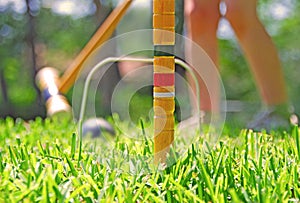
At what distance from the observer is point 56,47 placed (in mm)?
4320

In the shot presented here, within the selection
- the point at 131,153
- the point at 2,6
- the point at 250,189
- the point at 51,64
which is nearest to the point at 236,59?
the point at 51,64

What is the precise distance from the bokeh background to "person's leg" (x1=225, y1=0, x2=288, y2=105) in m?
1.79

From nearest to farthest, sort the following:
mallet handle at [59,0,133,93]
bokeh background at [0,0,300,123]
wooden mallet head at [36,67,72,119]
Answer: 1. mallet handle at [59,0,133,93]
2. wooden mallet head at [36,67,72,119]
3. bokeh background at [0,0,300,123]

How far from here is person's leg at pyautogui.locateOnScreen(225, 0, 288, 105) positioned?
6.78 ft

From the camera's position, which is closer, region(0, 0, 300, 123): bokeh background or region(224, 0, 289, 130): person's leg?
region(224, 0, 289, 130): person's leg

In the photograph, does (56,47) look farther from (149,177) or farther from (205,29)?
(149,177)

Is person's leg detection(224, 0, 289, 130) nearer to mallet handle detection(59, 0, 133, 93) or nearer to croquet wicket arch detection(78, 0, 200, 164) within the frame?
mallet handle detection(59, 0, 133, 93)

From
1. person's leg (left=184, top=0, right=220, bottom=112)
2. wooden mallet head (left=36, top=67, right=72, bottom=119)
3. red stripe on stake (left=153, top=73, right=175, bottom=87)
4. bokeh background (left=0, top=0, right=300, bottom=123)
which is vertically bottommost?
red stripe on stake (left=153, top=73, right=175, bottom=87)

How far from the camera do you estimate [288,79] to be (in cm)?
416

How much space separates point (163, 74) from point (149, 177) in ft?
0.69

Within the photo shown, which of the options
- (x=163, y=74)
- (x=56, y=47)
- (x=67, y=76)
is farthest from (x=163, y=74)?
(x=56, y=47)

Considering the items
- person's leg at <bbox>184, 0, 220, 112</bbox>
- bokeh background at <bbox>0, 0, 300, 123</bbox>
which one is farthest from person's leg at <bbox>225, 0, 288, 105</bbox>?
bokeh background at <bbox>0, 0, 300, 123</bbox>

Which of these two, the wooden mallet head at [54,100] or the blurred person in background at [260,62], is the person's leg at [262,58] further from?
the wooden mallet head at [54,100]

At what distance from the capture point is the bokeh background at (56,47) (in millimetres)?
4082
